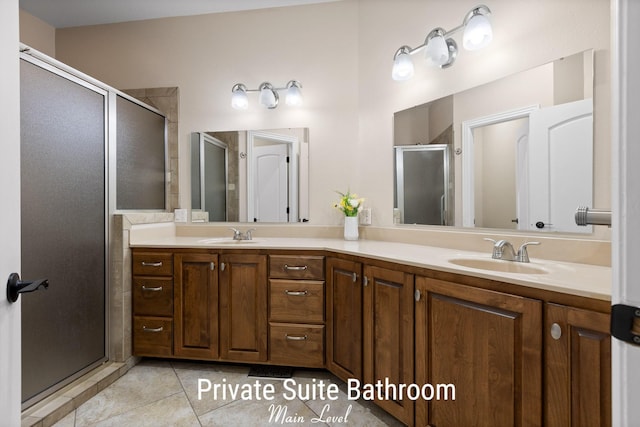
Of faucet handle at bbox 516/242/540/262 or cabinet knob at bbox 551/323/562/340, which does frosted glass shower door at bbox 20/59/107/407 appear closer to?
cabinet knob at bbox 551/323/562/340

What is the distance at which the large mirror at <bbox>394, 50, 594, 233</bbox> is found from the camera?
4.55ft

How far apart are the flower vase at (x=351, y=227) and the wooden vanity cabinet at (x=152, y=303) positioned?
3.86ft

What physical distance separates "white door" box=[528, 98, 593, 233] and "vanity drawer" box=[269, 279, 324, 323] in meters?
1.18

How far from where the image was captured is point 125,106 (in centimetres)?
225

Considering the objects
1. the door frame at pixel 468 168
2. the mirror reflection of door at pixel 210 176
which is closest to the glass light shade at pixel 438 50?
the door frame at pixel 468 168

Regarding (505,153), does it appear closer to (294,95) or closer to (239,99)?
(294,95)

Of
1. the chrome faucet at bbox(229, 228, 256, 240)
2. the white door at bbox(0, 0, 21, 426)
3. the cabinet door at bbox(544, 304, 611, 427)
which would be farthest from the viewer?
the chrome faucet at bbox(229, 228, 256, 240)

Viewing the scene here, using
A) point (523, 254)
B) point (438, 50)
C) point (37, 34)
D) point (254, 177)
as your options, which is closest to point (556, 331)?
point (523, 254)

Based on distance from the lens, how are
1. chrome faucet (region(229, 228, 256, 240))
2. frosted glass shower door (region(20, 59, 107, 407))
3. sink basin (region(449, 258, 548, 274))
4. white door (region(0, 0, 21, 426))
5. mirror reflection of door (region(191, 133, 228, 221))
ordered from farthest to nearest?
mirror reflection of door (region(191, 133, 228, 221)) < chrome faucet (region(229, 228, 256, 240)) < frosted glass shower door (region(20, 59, 107, 407)) < sink basin (region(449, 258, 548, 274)) < white door (region(0, 0, 21, 426))

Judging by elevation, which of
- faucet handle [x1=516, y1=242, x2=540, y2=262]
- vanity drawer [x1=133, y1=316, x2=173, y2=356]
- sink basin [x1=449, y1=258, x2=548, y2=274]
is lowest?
vanity drawer [x1=133, y1=316, x2=173, y2=356]

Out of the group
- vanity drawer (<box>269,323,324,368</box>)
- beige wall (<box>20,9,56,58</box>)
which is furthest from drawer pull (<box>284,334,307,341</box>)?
beige wall (<box>20,9,56,58</box>)

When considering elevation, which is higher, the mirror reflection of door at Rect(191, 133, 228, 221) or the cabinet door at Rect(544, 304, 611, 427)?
the mirror reflection of door at Rect(191, 133, 228, 221)

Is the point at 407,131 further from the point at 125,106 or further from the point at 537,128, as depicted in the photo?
the point at 125,106

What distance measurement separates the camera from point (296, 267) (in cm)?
197
